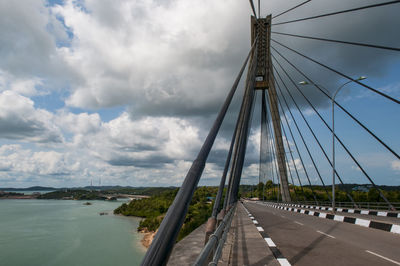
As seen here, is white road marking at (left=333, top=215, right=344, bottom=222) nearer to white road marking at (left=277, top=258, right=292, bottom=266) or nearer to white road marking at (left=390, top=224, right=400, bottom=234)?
white road marking at (left=390, top=224, right=400, bottom=234)

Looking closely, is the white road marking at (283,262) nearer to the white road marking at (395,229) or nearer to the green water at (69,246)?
the white road marking at (395,229)

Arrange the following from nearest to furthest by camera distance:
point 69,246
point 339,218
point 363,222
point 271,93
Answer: point 363,222, point 339,218, point 271,93, point 69,246

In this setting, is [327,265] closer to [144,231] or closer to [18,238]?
[144,231]

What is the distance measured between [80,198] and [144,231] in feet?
521

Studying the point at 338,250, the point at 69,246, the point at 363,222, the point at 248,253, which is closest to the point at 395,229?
the point at 363,222

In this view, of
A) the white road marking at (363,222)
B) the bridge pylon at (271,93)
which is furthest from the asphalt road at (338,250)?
the bridge pylon at (271,93)

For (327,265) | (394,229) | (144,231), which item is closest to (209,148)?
(327,265)

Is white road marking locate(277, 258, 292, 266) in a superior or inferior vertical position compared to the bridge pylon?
inferior

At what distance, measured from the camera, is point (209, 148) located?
3.53 metres

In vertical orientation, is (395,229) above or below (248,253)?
below

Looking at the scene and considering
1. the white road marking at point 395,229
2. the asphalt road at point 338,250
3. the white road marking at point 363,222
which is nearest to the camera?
the asphalt road at point 338,250

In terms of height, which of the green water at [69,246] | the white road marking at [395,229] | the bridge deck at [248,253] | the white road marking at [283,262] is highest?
the white road marking at [283,262]

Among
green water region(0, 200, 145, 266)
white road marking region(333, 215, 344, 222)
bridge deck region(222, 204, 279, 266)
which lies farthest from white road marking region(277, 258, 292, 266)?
green water region(0, 200, 145, 266)

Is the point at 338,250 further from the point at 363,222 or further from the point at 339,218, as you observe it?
the point at 339,218
